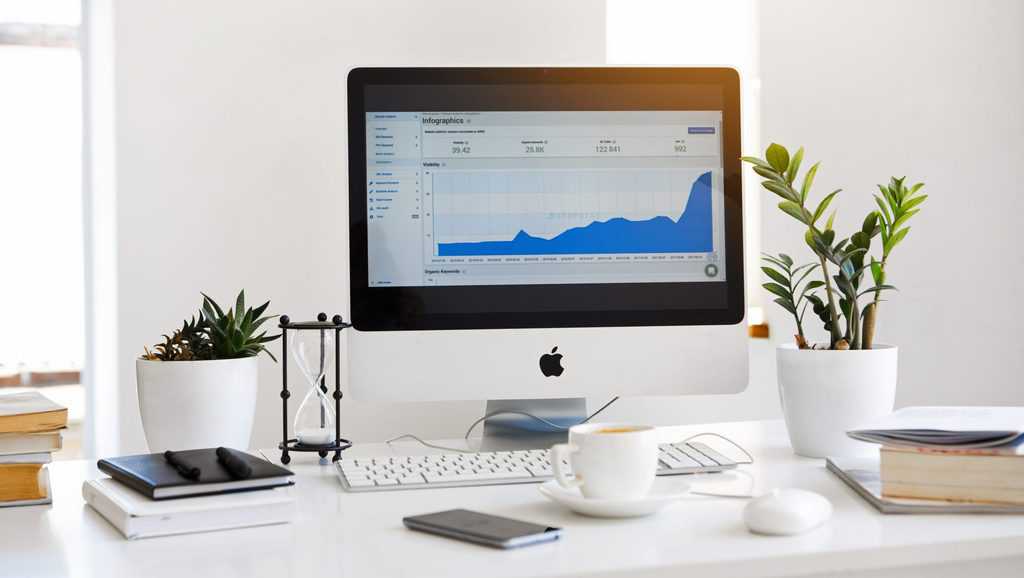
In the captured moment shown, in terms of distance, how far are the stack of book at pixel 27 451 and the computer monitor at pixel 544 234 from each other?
16.1 inches

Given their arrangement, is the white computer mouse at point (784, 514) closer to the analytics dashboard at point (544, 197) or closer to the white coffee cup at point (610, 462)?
the white coffee cup at point (610, 462)

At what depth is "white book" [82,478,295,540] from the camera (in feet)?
3.03

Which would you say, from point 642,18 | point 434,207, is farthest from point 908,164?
point 434,207

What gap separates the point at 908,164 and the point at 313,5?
1353 millimetres

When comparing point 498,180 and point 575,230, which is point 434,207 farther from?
point 575,230

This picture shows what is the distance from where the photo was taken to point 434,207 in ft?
4.66

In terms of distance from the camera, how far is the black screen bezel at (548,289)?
1403 millimetres

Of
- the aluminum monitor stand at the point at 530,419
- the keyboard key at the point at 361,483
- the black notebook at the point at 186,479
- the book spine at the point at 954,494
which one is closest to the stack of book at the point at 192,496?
the black notebook at the point at 186,479

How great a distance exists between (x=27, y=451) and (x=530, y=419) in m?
0.70

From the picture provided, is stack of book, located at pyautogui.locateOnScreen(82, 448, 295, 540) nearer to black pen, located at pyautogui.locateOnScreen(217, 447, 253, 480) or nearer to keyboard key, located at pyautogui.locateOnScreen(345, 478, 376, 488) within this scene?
black pen, located at pyautogui.locateOnScreen(217, 447, 253, 480)

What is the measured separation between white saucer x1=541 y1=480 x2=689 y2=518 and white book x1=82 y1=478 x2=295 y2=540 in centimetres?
27

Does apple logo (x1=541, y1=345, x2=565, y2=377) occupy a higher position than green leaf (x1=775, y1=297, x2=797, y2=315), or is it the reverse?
green leaf (x1=775, y1=297, x2=797, y2=315)

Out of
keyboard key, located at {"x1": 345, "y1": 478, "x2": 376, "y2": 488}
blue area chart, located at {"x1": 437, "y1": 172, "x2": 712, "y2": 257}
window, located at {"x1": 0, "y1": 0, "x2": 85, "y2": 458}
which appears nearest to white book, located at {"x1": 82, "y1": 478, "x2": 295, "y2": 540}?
keyboard key, located at {"x1": 345, "y1": 478, "x2": 376, "y2": 488}

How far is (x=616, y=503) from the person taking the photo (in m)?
0.95
